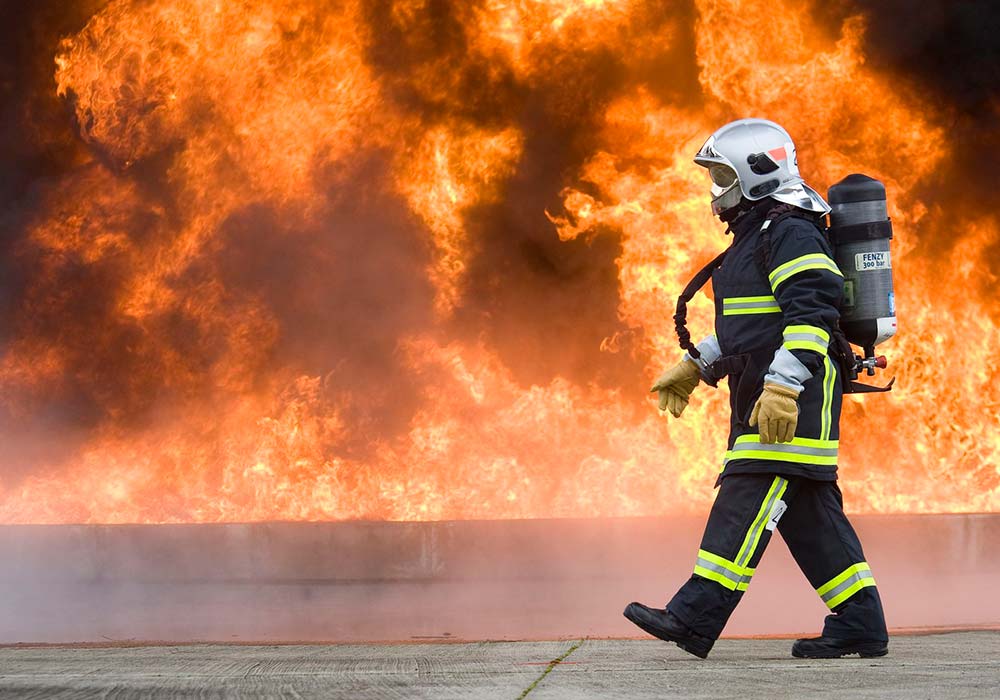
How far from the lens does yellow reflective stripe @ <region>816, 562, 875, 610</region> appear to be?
3.74 m

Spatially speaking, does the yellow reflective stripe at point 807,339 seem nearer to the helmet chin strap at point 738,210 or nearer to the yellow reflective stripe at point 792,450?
the yellow reflective stripe at point 792,450

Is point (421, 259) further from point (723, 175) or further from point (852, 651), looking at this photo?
point (852, 651)

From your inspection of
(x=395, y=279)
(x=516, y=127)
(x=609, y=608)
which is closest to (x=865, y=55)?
(x=516, y=127)

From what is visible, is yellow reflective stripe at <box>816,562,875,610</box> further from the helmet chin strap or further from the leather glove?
the helmet chin strap

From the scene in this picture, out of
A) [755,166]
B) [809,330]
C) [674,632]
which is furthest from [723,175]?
[674,632]

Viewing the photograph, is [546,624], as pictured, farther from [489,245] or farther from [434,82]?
[434,82]

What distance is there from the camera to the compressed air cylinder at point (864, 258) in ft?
12.9

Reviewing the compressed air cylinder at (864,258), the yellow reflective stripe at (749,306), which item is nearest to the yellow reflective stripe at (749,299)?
the yellow reflective stripe at (749,306)

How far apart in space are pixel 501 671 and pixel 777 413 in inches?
44.6

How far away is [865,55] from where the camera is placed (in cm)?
882

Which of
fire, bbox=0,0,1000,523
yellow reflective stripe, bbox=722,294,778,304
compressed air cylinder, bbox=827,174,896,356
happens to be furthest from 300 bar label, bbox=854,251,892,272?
fire, bbox=0,0,1000,523

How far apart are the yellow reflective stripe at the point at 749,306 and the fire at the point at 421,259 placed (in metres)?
4.49

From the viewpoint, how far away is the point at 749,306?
3885 mm

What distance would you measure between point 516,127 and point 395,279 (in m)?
1.55
